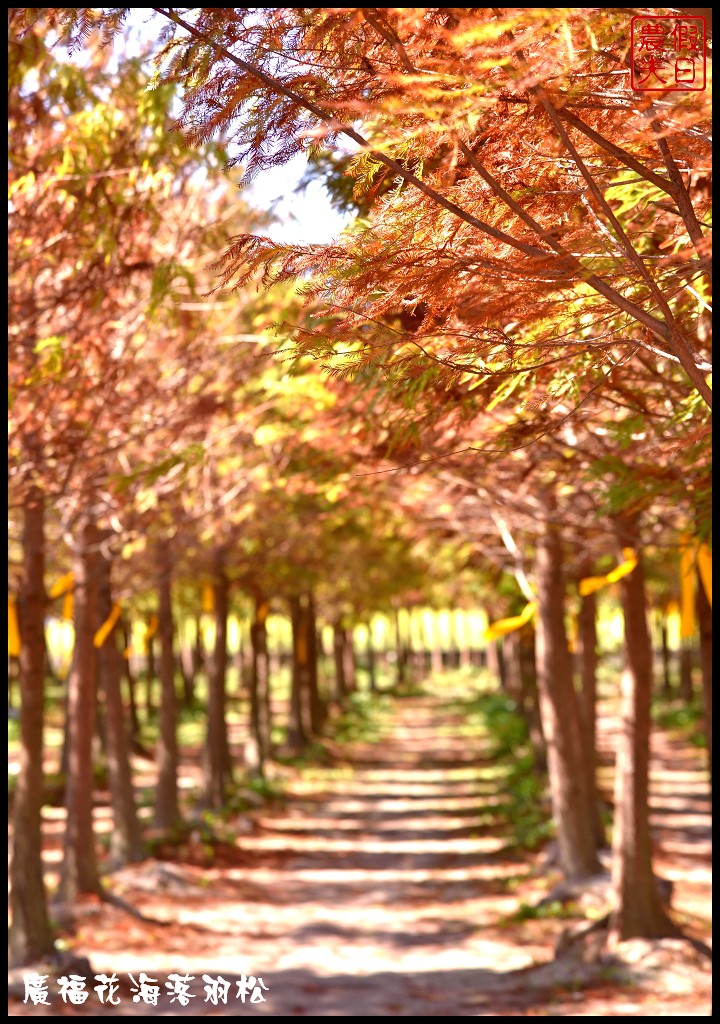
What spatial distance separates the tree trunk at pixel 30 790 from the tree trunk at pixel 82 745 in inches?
84.5

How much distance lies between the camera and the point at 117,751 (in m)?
14.9

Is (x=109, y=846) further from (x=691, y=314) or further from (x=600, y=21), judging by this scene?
(x=600, y=21)

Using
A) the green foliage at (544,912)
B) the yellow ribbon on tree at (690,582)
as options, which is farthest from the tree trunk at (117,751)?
the yellow ribbon on tree at (690,582)

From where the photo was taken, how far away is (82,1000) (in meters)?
9.18

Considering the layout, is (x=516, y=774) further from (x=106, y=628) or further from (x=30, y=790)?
(x=30, y=790)

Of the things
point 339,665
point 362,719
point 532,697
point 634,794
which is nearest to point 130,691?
point 532,697

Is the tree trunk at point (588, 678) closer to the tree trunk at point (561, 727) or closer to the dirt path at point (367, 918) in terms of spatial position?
the dirt path at point (367, 918)

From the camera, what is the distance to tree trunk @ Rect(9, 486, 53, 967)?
989 centimetres

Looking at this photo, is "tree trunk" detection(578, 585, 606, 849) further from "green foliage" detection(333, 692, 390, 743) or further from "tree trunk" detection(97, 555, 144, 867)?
"green foliage" detection(333, 692, 390, 743)

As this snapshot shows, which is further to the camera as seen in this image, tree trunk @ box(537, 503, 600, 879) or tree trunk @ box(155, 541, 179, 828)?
tree trunk @ box(155, 541, 179, 828)

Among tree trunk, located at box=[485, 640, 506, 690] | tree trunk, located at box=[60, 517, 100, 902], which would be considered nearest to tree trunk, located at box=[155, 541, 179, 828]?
tree trunk, located at box=[60, 517, 100, 902]

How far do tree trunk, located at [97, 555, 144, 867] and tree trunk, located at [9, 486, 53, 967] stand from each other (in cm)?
398

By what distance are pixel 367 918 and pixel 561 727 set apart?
3723 mm

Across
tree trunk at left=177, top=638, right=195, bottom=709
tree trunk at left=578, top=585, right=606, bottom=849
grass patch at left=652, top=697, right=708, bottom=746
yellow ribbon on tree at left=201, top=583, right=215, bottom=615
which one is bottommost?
grass patch at left=652, top=697, right=708, bottom=746
